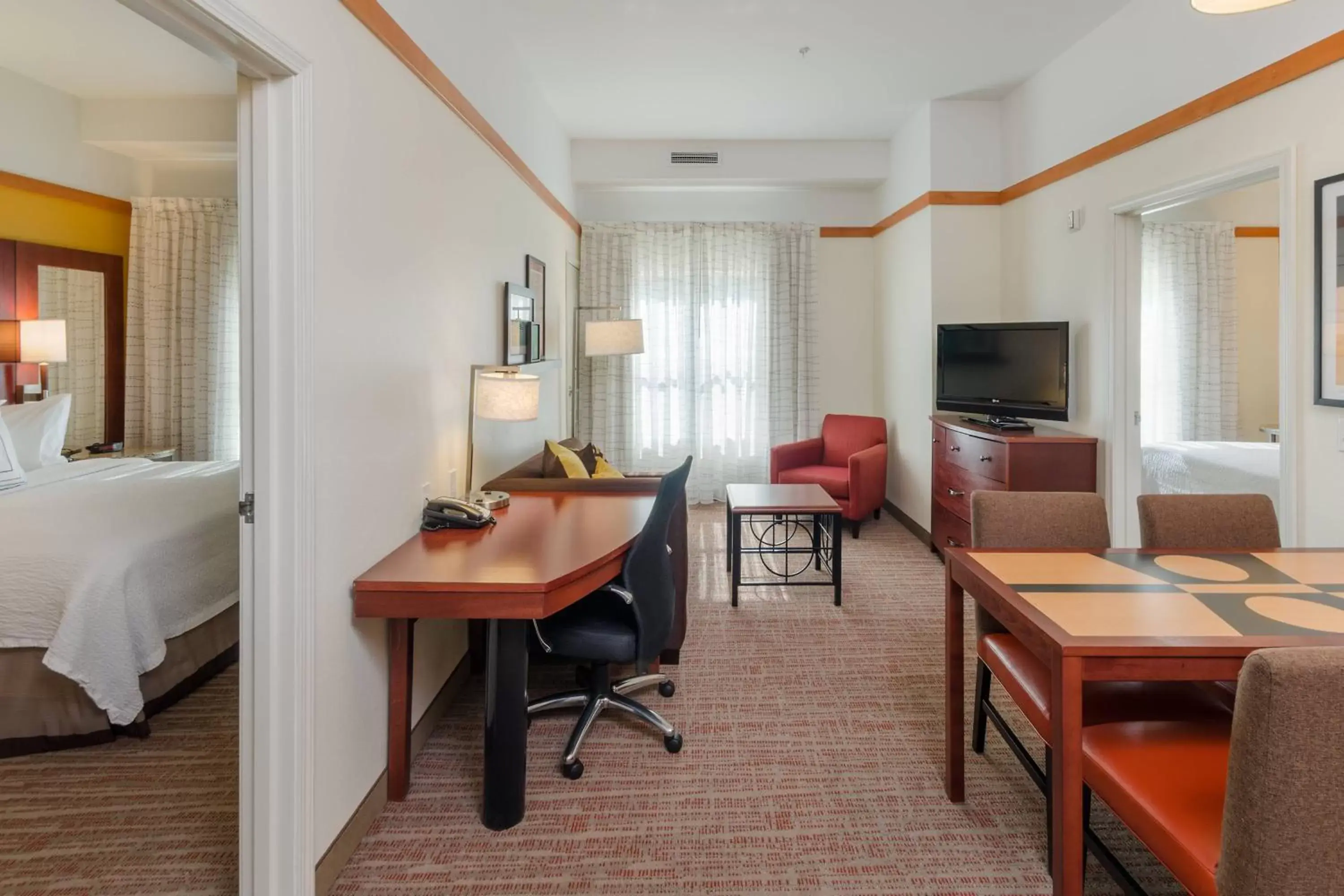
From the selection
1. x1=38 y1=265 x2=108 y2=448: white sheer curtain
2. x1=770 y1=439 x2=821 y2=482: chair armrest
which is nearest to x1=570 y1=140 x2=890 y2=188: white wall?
x1=770 y1=439 x2=821 y2=482: chair armrest

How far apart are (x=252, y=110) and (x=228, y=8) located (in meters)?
0.27

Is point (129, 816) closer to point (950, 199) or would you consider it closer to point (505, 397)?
point (505, 397)

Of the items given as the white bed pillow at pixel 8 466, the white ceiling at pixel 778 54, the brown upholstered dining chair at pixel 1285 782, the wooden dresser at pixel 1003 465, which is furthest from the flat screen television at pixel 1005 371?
the white bed pillow at pixel 8 466

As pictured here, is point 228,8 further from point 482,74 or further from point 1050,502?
point 1050,502

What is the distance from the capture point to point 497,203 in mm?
3414

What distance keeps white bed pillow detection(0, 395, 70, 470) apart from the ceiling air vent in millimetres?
4351

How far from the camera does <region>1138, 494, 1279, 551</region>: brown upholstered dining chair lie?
6.98 feet

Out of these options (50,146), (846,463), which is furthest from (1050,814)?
(50,146)

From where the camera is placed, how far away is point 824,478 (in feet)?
17.7

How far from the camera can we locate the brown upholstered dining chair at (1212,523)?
2.13 metres

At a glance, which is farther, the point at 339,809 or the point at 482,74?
the point at 482,74

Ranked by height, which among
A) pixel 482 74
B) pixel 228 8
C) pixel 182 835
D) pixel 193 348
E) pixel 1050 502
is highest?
pixel 482 74

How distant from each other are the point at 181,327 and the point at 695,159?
3.86 metres

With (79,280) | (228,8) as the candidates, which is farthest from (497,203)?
(79,280)
